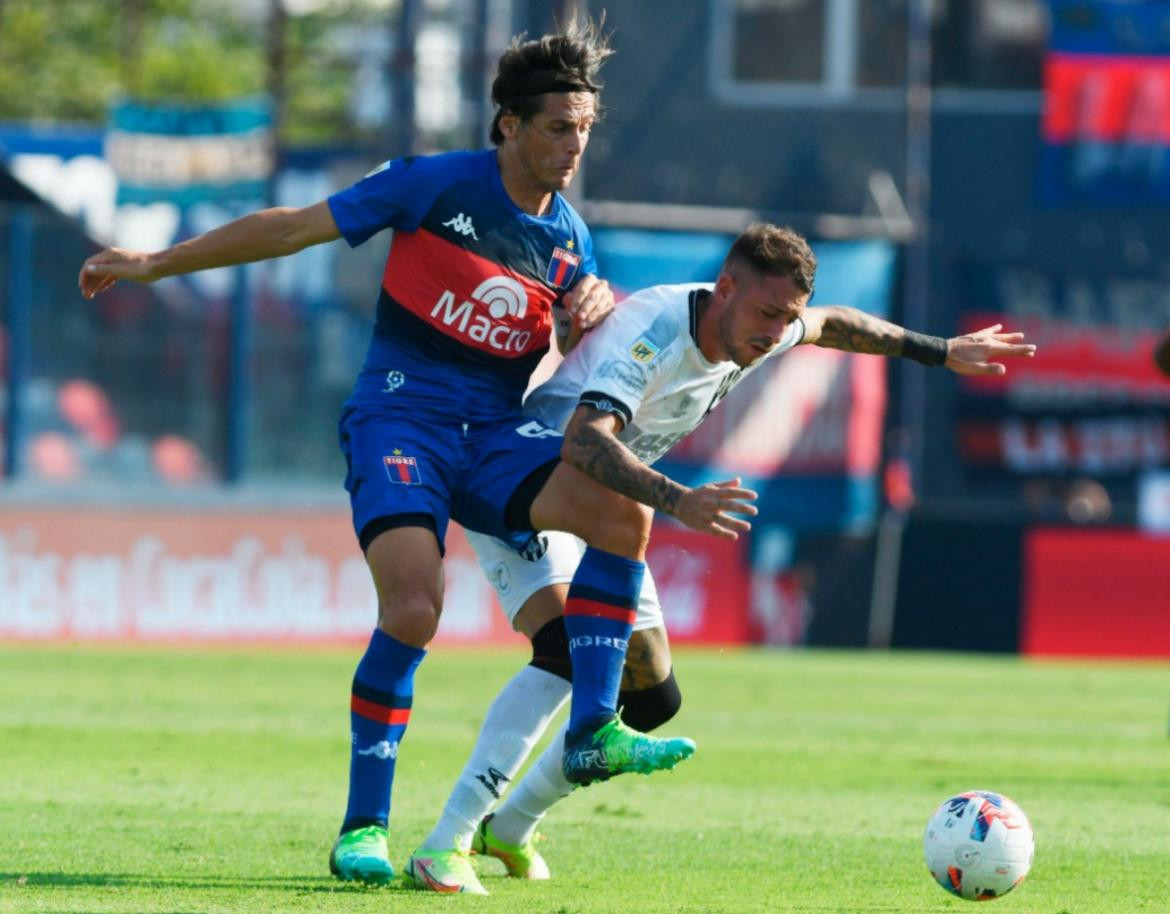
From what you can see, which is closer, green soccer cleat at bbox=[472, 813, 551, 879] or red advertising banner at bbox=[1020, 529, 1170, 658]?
green soccer cleat at bbox=[472, 813, 551, 879]

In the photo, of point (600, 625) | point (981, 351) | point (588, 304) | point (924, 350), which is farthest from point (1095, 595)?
point (600, 625)

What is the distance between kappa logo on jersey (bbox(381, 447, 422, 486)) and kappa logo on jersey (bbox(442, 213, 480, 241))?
0.72 m

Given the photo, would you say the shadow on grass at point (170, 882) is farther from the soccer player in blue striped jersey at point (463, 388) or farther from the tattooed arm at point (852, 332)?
the tattooed arm at point (852, 332)

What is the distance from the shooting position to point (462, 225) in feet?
22.1

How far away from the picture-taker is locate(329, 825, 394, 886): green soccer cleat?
620 centimetres

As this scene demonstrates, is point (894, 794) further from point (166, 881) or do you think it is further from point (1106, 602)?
point (1106, 602)

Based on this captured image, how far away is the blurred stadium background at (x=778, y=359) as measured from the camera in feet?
60.1

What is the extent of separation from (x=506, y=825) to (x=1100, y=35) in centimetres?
1916

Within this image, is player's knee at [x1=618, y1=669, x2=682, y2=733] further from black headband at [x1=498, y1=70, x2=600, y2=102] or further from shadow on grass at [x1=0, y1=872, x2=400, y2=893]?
black headband at [x1=498, y1=70, x2=600, y2=102]

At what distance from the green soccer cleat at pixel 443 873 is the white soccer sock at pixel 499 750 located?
0.21 feet

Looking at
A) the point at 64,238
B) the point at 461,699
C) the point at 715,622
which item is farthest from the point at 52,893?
the point at 715,622

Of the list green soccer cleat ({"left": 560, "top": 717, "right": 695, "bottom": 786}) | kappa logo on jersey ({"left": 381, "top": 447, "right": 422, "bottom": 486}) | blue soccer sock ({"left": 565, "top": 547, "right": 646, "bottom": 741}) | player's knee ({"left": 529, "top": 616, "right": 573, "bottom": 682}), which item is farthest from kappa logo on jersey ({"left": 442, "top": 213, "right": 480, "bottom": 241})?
green soccer cleat ({"left": 560, "top": 717, "right": 695, "bottom": 786})

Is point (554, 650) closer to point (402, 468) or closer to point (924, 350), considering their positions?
point (402, 468)

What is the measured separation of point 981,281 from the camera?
24.7 metres
